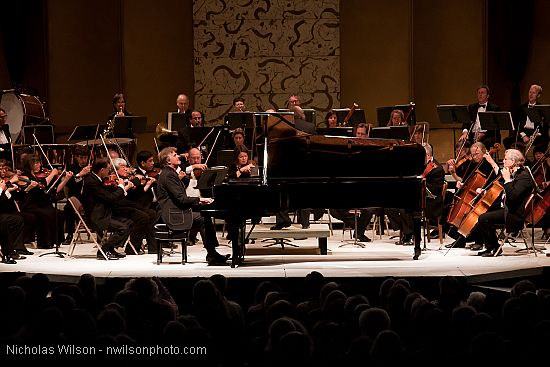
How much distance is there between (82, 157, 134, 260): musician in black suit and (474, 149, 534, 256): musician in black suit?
12.1 feet

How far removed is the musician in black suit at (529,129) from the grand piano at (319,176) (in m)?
2.87

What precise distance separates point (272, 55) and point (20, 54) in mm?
3821

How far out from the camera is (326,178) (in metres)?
8.75

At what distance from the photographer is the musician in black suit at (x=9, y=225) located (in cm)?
936

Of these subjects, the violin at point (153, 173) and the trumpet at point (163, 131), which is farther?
the trumpet at point (163, 131)

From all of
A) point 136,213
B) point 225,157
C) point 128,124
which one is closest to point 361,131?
point 225,157

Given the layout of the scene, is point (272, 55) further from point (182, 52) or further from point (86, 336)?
point (86, 336)

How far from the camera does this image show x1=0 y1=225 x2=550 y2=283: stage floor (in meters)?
7.90

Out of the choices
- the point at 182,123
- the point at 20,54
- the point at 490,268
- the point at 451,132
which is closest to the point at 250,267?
the point at 490,268

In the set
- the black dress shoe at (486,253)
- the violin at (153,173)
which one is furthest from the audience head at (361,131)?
the violin at (153,173)

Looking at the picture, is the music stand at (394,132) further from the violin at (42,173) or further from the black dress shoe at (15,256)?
the black dress shoe at (15,256)

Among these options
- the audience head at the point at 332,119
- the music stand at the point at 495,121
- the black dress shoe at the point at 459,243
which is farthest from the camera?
the audience head at the point at 332,119

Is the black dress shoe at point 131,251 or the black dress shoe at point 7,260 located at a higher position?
the black dress shoe at point 7,260

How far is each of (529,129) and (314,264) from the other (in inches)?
175
